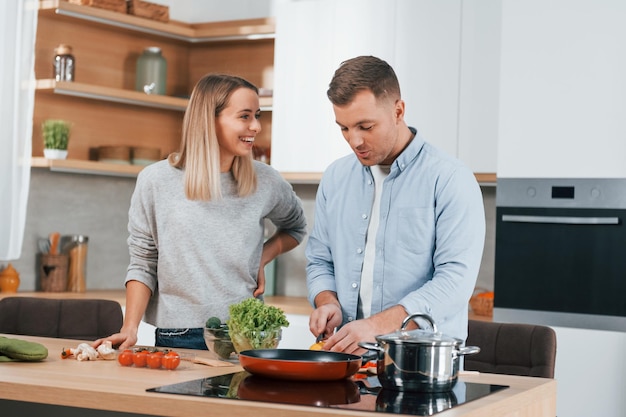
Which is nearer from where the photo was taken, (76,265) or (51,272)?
(51,272)

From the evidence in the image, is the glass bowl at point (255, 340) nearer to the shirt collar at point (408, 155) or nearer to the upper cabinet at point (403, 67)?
the shirt collar at point (408, 155)

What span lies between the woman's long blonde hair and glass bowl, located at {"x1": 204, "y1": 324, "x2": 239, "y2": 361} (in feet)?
1.75

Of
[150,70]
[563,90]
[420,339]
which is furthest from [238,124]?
[150,70]

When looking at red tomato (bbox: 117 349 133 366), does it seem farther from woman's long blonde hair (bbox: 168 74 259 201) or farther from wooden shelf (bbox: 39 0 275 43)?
wooden shelf (bbox: 39 0 275 43)

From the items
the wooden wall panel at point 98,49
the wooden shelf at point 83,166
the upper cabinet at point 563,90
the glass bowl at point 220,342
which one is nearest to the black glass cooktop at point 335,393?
the glass bowl at point 220,342

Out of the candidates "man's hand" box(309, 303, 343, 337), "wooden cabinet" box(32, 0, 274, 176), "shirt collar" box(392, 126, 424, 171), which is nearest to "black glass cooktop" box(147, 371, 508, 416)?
"man's hand" box(309, 303, 343, 337)

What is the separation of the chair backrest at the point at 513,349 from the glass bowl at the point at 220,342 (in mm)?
960

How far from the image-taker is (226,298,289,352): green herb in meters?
2.20

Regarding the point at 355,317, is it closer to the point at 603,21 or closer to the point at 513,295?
the point at 513,295

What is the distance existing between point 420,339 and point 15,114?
3169mm

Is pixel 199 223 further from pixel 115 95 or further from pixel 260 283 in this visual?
pixel 115 95

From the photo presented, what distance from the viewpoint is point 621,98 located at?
3.79 m

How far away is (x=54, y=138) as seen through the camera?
15.3ft

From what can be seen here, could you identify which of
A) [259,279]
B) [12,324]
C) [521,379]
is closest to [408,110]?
[259,279]
